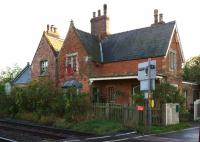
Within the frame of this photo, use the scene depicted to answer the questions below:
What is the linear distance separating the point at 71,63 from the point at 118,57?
469 centimetres

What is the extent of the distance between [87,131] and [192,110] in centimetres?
1236

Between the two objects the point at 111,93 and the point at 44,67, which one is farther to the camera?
the point at 44,67

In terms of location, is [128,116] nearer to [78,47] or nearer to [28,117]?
[28,117]

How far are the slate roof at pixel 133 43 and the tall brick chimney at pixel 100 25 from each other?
98 cm

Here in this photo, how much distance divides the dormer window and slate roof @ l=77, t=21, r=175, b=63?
1.76 meters

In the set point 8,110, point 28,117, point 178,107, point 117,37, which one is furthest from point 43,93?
point 117,37

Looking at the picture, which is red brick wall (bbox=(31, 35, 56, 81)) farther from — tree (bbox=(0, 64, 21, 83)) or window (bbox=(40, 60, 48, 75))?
tree (bbox=(0, 64, 21, 83))

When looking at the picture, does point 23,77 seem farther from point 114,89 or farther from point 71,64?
point 114,89

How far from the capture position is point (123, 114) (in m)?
21.0

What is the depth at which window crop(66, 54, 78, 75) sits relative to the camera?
1267 inches

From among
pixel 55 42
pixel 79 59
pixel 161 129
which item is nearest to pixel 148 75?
pixel 161 129

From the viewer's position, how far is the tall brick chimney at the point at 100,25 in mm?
35394

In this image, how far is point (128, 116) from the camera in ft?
68.0

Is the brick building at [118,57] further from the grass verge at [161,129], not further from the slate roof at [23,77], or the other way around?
the slate roof at [23,77]
